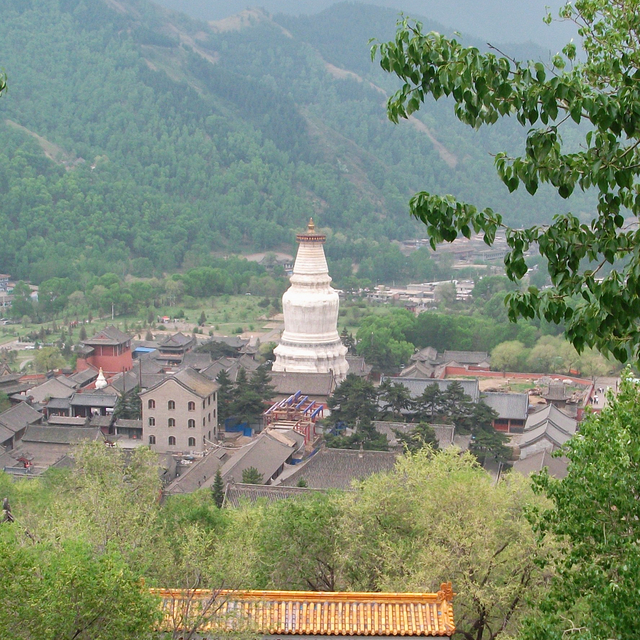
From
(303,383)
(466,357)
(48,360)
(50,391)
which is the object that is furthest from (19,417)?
(466,357)

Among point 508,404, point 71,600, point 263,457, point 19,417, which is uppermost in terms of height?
point 71,600

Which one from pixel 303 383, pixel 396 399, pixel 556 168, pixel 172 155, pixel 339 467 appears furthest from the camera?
pixel 172 155

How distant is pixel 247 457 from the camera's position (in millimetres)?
25703

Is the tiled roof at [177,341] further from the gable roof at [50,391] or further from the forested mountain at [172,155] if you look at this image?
the forested mountain at [172,155]

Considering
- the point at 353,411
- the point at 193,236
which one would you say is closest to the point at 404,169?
the point at 193,236

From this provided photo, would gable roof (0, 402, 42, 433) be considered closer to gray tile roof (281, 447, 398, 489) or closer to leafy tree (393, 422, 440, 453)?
gray tile roof (281, 447, 398, 489)

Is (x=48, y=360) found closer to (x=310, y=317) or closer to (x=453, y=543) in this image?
(x=310, y=317)

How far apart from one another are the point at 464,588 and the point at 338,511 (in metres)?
2.62

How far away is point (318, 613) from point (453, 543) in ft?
10.3

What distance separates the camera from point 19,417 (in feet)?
103

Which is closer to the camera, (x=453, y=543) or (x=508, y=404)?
(x=453, y=543)

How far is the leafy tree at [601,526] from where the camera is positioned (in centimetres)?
732

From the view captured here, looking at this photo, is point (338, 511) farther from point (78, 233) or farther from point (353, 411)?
point (78, 233)

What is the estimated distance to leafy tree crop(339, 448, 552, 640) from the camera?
1254cm
